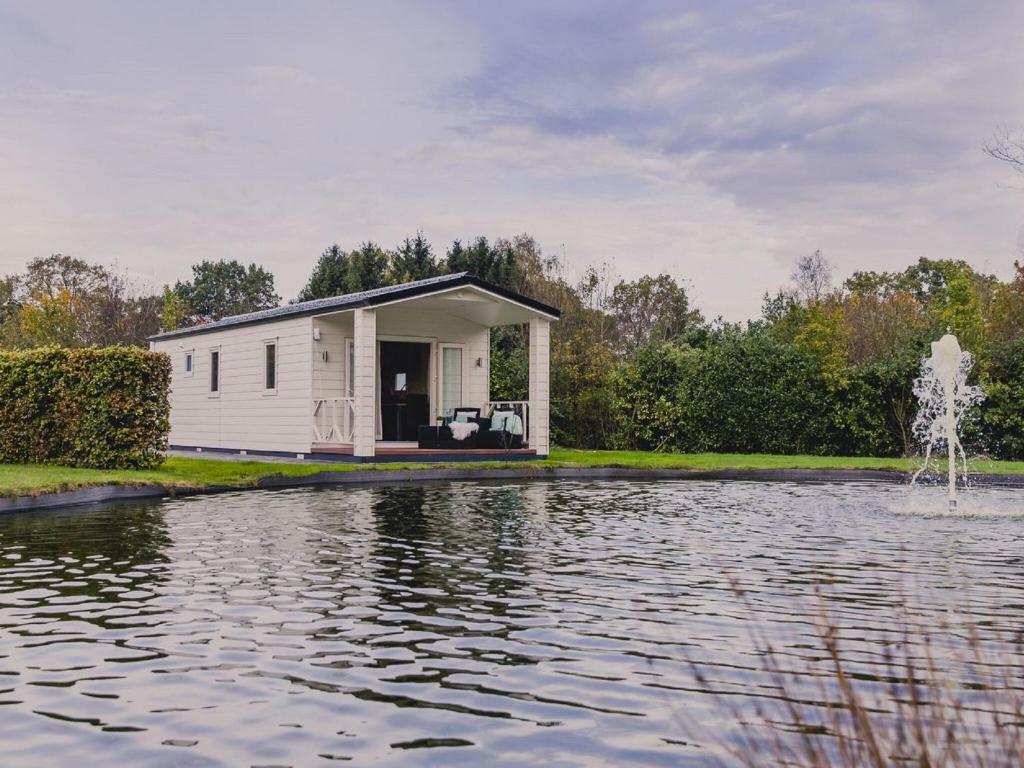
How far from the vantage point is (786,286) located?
127ft

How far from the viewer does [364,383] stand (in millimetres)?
18438

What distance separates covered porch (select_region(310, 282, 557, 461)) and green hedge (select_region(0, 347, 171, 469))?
386cm

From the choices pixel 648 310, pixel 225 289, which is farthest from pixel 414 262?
pixel 225 289

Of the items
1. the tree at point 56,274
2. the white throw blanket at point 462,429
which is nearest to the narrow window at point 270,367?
the white throw blanket at point 462,429

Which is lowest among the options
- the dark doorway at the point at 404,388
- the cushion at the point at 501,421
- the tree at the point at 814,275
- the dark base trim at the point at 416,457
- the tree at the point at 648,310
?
the dark base trim at the point at 416,457

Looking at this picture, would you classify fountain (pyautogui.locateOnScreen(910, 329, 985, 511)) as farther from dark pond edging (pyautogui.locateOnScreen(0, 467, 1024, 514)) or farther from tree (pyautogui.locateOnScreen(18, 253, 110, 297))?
tree (pyautogui.locateOnScreen(18, 253, 110, 297))

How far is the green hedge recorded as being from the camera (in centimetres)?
1546

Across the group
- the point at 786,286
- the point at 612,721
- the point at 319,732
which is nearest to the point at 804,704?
the point at 612,721

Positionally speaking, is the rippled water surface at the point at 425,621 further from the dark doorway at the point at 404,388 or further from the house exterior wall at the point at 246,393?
the dark doorway at the point at 404,388

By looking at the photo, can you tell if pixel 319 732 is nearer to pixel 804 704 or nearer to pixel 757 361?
pixel 804 704

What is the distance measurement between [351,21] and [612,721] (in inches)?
687

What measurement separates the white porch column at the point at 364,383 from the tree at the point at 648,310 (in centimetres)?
1392

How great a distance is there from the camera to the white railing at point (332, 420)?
66.2ft

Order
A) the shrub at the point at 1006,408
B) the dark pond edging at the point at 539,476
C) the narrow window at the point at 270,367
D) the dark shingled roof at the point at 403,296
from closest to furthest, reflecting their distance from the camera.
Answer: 1. the dark pond edging at the point at 539,476
2. the dark shingled roof at the point at 403,296
3. the shrub at the point at 1006,408
4. the narrow window at the point at 270,367
